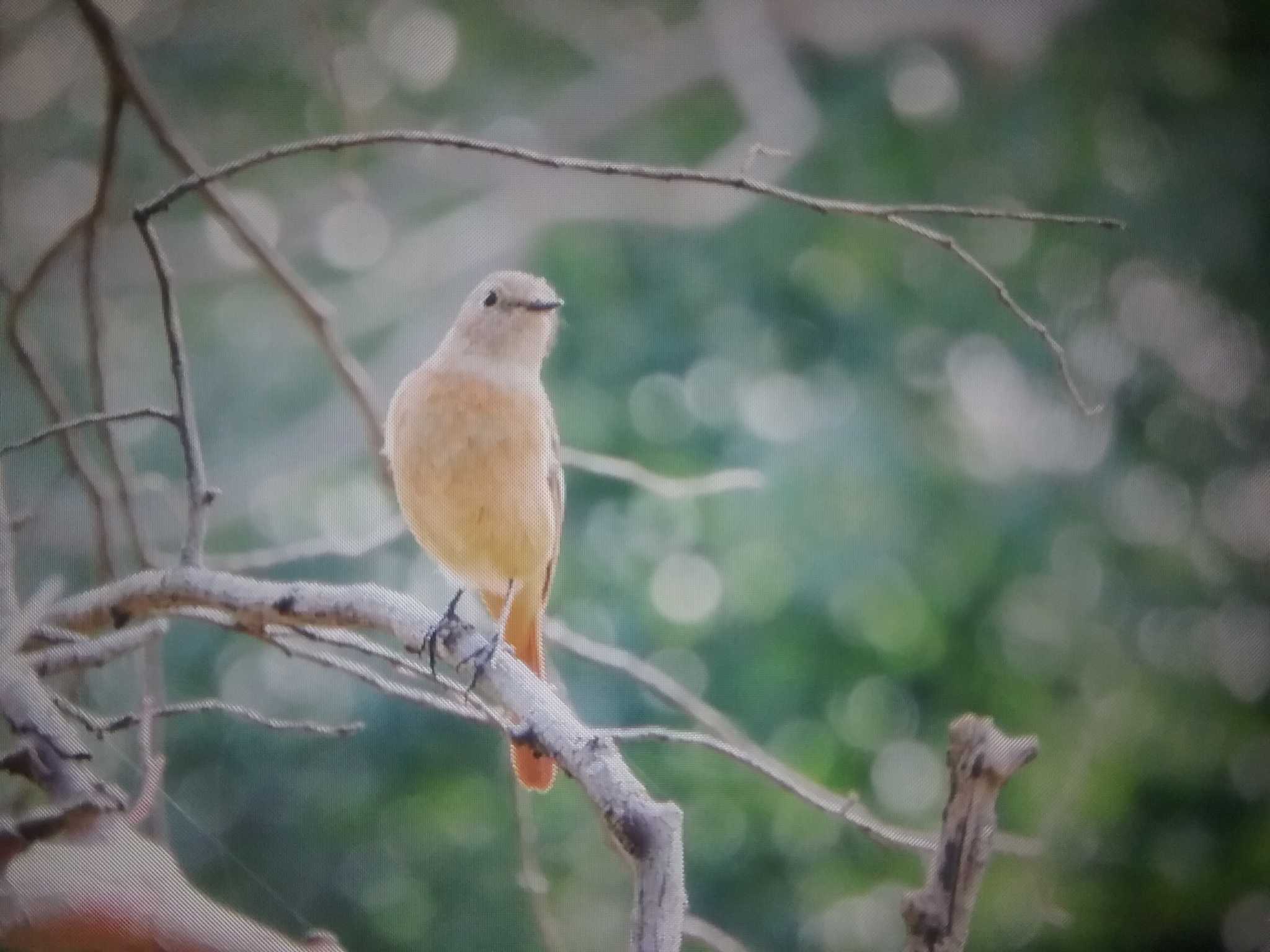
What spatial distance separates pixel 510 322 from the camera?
1648mm

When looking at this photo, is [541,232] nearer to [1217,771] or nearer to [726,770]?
[726,770]

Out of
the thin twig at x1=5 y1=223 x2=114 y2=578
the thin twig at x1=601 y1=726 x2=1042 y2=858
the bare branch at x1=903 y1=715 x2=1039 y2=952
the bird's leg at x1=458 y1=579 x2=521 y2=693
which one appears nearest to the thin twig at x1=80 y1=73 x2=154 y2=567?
the thin twig at x1=5 y1=223 x2=114 y2=578

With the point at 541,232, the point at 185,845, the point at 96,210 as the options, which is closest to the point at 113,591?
the point at 185,845

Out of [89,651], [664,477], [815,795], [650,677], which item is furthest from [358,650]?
[664,477]

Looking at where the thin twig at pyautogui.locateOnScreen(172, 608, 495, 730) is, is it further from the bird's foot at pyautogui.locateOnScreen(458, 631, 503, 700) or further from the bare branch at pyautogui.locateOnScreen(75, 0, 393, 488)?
the bare branch at pyautogui.locateOnScreen(75, 0, 393, 488)

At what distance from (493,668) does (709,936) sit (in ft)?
1.69

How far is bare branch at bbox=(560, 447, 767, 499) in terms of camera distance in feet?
5.91

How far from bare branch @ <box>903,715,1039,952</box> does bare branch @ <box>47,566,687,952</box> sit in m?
0.21

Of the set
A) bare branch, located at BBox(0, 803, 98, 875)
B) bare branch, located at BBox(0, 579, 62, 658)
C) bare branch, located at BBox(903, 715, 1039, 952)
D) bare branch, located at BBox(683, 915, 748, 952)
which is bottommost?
bare branch, located at BBox(0, 803, 98, 875)

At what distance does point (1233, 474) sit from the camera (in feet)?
6.27

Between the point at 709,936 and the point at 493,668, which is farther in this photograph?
the point at 709,936

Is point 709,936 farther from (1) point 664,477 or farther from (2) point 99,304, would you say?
(2) point 99,304

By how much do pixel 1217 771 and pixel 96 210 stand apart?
5.46 feet

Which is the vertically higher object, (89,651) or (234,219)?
(234,219)
